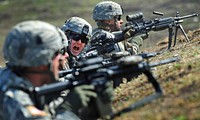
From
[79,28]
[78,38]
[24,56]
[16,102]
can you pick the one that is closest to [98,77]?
[24,56]

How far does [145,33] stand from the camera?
15156 millimetres

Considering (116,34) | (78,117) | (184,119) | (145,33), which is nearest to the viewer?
(184,119)

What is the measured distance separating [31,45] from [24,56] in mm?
223

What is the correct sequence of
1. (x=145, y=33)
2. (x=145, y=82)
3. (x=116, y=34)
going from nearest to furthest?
(x=145, y=82), (x=116, y=34), (x=145, y=33)

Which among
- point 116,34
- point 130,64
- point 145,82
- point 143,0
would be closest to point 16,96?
point 130,64

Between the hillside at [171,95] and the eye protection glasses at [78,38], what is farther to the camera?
the eye protection glasses at [78,38]

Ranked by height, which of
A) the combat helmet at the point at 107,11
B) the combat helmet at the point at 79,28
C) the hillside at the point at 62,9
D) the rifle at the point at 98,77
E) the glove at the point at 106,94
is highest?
the combat helmet at the point at 107,11

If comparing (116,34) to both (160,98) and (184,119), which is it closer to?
(160,98)

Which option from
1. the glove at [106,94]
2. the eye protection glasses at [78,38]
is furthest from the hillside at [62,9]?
the glove at [106,94]

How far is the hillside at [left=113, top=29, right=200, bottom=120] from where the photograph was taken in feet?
25.2

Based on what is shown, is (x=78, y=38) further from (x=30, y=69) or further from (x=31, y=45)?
(x=31, y=45)

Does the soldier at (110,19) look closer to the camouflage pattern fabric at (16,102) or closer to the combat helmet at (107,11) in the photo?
the combat helmet at (107,11)

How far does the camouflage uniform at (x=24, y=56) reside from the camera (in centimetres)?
748

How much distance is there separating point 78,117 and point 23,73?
47.1 inches
